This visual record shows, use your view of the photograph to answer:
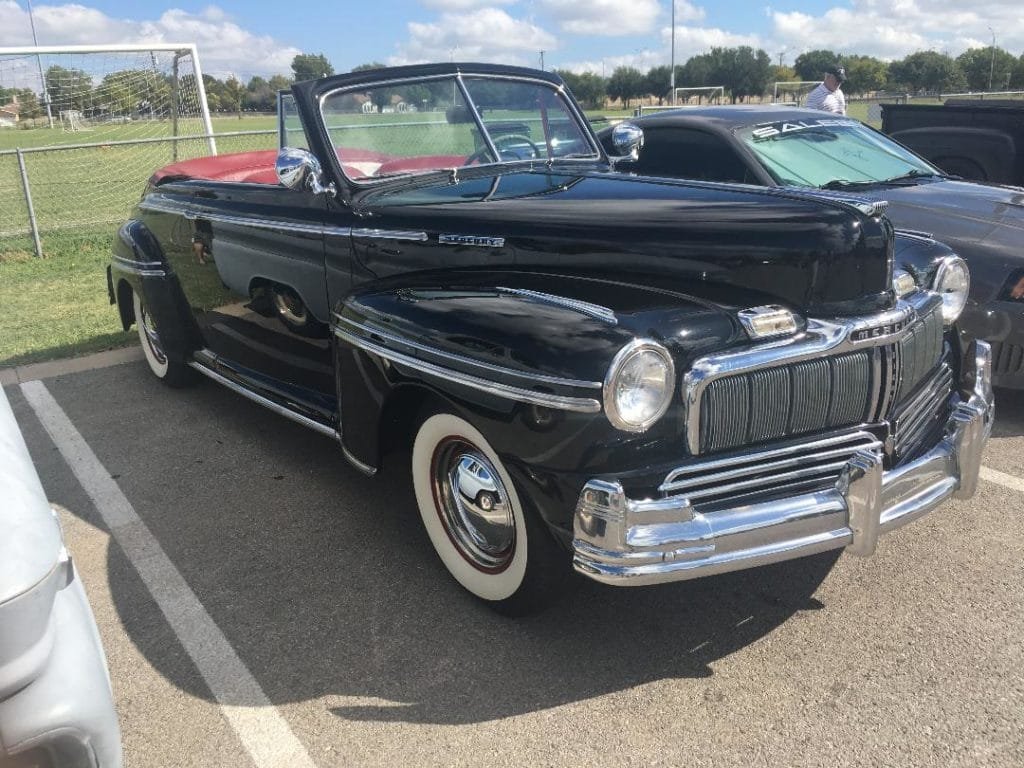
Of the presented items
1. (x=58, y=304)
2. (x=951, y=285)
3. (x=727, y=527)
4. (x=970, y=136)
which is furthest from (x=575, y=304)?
(x=58, y=304)

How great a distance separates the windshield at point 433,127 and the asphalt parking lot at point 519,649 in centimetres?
150

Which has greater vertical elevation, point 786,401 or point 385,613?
point 786,401

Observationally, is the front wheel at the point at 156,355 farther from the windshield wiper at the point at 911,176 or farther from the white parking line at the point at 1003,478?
the windshield wiper at the point at 911,176

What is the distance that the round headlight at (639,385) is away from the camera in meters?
2.39

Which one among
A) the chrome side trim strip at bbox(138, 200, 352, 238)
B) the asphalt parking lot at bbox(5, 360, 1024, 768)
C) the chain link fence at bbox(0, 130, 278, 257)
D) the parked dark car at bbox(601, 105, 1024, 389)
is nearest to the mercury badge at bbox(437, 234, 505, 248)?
the chrome side trim strip at bbox(138, 200, 352, 238)

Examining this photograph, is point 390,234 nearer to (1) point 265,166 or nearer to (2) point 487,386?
(2) point 487,386

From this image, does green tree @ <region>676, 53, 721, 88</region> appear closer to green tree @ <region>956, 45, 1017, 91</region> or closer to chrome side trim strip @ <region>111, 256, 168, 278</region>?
green tree @ <region>956, 45, 1017, 91</region>

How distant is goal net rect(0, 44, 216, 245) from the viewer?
43.2 ft

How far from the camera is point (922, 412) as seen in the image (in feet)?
10.1

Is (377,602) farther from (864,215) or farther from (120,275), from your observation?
(120,275)

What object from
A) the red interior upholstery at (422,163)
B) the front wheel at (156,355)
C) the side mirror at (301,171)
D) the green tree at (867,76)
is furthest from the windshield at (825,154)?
the green tree at (867,76)

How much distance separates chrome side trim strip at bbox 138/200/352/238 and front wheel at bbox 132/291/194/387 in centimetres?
63

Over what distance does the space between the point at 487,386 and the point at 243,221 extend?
7.07 feet

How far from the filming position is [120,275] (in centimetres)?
575
